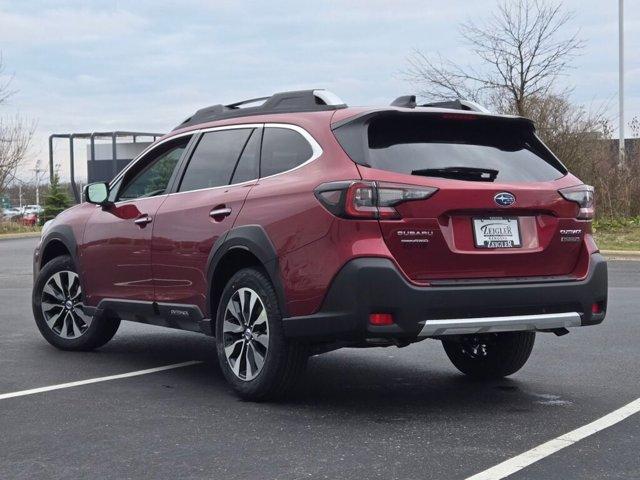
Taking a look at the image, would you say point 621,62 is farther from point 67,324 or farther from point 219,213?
point 219,213

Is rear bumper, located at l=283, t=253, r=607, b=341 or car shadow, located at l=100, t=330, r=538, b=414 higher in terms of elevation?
rear bumper, located at l=283, t=253, r=607, b=341

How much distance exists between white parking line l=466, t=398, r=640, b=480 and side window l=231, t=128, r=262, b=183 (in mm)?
2500

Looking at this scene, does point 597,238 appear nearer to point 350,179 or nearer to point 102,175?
point 350,179

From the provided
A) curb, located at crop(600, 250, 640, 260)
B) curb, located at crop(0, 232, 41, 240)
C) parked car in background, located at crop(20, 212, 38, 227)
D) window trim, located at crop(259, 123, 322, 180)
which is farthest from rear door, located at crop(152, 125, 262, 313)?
parked car in background, located at crop(20, 212, 38, 227)

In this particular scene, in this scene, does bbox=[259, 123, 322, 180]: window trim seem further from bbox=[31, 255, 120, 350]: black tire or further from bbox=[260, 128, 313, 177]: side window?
bbox=[31, 255, 120, 350]: black tire

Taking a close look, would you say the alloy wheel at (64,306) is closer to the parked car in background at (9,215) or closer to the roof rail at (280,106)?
the roof rail at (280,106)

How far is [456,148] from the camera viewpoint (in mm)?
6160

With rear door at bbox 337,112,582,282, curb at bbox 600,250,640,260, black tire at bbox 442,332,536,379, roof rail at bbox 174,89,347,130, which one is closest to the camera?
rear door at bbox 337,112,582,282

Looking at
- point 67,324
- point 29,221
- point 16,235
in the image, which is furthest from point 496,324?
point 29,221

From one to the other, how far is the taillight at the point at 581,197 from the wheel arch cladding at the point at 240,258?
5.76ft

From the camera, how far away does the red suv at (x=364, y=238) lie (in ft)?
18.6

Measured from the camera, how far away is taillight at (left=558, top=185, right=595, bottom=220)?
20.6ft

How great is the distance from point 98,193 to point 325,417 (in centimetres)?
295

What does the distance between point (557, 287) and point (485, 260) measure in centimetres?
52
